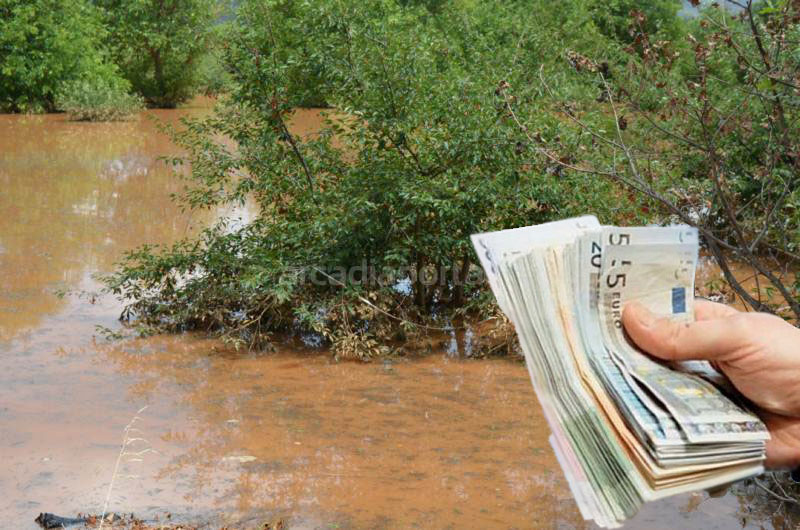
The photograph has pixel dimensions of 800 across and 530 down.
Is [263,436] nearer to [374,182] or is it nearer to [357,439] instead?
[357,439]

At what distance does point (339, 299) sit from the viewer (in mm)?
6746

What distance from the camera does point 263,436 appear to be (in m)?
5.41

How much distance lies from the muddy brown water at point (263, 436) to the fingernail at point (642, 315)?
8.25 ft

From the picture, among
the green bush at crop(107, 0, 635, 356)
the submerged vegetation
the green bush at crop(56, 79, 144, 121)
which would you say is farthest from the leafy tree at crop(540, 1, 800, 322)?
the green bush at crop(56, 79, 144, 121)

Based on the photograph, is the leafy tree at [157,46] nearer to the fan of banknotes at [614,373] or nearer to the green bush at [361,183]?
the green bush at [361,183]

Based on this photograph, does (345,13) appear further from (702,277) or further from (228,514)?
(702,277)

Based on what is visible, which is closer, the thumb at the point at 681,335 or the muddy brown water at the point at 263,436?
the thumb at the point at 681,335

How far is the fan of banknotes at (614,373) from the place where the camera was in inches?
72.8

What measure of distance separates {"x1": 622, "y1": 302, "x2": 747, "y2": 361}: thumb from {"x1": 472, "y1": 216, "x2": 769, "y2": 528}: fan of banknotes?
0.03 m

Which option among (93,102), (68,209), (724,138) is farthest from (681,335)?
(93,102)

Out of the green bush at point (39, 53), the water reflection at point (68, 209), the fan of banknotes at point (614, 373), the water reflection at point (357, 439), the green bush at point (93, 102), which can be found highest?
the green bush at point (39, 53)

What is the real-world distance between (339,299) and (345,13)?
1.96 metres

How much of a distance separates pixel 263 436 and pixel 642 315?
370 cm

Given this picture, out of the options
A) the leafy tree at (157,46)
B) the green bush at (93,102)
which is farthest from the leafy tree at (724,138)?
the leafy tree at (157,46)
